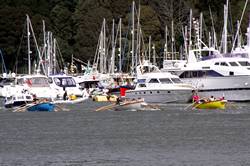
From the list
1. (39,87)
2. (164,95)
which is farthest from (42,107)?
(39,87)

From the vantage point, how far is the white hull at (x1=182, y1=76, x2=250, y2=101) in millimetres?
96375

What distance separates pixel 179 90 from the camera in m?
96.8

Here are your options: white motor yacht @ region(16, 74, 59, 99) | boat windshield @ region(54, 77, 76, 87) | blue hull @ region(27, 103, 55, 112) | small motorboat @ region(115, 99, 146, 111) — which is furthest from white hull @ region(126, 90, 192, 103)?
boat windshield @ region(54, 77, 76, 87)

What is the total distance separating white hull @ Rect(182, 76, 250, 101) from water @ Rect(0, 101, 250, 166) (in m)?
1.34

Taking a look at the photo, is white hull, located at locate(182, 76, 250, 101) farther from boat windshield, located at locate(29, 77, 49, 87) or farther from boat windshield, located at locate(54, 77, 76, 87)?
boat windshield, located at locate(54, 77, 76, 87)

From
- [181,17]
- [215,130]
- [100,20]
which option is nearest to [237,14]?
[181,17]

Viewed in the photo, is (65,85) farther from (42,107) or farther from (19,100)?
(42,107)

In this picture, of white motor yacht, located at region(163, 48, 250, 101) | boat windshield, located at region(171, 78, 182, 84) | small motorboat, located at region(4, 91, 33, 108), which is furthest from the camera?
boat windshield, located at region(171, 78, 182, 84)

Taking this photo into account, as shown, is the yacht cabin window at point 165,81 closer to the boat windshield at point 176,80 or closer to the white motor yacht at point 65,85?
the boat windshield at point 176,80

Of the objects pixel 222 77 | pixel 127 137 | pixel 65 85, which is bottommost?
pixel 127 137

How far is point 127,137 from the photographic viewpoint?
69500 millimetres

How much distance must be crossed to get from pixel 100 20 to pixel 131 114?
7674 centimetres

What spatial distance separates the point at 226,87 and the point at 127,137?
29.4 m

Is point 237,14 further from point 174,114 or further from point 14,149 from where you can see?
point 14,149
